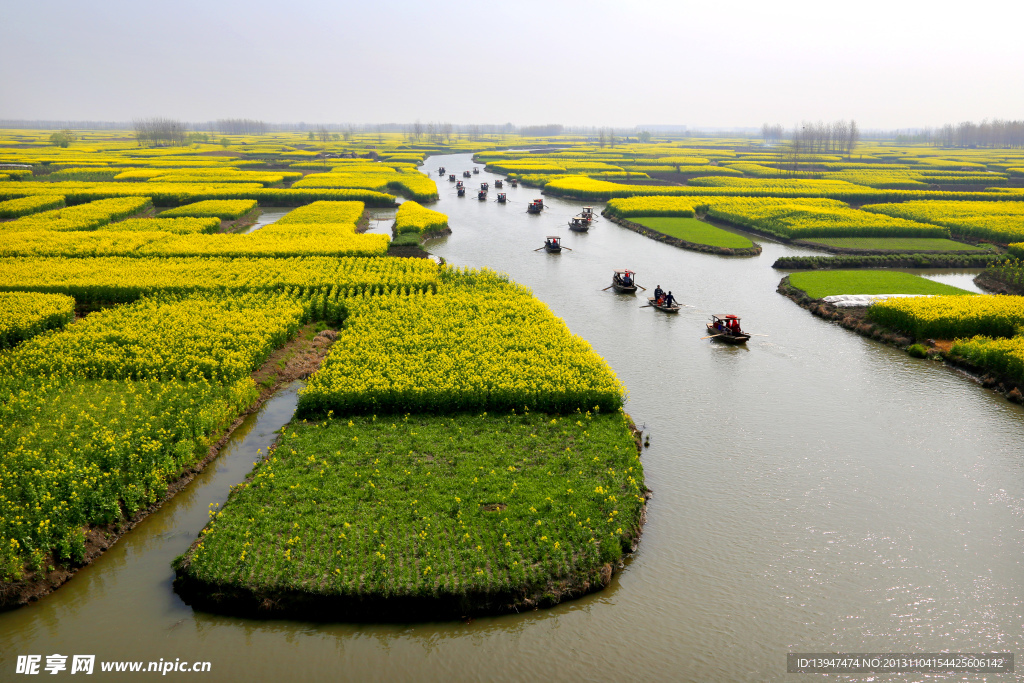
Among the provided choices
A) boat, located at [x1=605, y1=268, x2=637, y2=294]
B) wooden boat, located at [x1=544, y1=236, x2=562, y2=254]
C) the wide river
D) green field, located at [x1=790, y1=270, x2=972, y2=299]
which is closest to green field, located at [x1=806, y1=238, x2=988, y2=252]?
→ green field, located at [x1=790, y1=270, x2=972, y2=299]

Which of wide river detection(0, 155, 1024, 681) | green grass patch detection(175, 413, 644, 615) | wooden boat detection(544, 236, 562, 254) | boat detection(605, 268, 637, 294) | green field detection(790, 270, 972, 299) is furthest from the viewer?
wooden boat detection(544, 236, 562, 254)

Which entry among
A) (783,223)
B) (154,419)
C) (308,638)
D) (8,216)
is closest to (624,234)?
(783,223)

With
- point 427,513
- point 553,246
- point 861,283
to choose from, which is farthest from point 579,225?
point 427,513

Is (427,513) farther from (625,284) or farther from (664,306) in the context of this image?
(625,284)

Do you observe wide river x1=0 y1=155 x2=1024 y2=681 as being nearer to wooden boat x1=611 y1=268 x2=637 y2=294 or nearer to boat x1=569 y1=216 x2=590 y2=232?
wooden boat x1=611 y1=268 x2=637 y2=294

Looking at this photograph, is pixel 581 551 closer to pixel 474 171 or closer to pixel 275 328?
pixel 275 328

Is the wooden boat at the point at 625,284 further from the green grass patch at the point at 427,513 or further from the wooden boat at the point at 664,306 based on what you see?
the green grass patch at the point at 427,513
